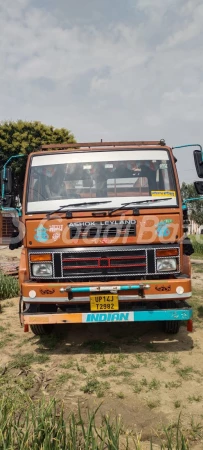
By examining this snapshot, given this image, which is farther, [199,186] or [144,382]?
[199,186]

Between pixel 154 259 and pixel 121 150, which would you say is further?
pixel 121 150

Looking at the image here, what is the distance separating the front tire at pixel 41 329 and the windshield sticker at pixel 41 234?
141 cm

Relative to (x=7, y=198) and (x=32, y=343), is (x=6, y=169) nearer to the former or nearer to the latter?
(x=7, y=198)

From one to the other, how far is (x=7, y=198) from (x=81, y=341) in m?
2.29

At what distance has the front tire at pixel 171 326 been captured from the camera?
198 inches

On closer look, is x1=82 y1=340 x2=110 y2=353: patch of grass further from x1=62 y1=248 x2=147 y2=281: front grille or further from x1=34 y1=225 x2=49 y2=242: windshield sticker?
x1=34 y1=225 x2=49 y2=242: windshield sticker

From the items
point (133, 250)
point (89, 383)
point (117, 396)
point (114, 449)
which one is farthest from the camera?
point (133, 250)

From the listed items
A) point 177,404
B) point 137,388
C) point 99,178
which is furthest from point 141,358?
point 99,178

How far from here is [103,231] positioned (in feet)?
14.7

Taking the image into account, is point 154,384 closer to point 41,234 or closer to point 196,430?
point 196,430

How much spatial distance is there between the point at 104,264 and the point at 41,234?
87 cm

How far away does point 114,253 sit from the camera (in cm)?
447

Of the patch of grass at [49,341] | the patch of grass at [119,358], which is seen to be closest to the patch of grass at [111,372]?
the patch of grass at [119,358]

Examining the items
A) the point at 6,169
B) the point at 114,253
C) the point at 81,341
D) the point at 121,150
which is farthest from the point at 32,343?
the point at 121,150
